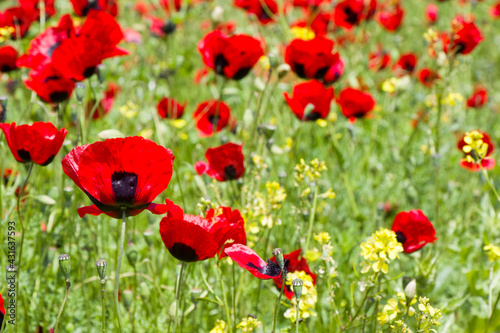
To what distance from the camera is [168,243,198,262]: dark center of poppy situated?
0.99 metres

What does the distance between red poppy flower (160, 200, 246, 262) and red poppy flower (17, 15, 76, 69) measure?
86 cm

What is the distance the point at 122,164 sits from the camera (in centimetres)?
94

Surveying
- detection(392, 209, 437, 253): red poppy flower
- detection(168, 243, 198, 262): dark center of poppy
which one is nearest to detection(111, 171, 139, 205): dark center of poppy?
detection(168, 243, 198, 262): dark center of poppy

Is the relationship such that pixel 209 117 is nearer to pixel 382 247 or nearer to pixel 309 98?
pixel 309 98

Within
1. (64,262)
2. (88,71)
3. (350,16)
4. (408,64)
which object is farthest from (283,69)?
(408,64)

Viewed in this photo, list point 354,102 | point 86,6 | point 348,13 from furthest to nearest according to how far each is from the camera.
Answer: point 348,13, point 354,102, point 86,6

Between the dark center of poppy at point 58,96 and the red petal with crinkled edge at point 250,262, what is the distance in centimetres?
87

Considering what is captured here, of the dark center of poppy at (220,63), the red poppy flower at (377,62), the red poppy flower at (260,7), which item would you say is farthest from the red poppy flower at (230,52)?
the red poppy flower at (377,62)

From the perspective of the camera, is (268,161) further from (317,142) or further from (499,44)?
(499,44)

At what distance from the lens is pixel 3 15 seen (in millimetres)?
2162

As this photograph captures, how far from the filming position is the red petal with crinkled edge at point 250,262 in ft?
3.27

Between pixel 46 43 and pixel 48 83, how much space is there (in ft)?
0.59

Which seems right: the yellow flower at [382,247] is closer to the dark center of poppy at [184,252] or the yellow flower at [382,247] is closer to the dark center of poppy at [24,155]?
the dark center of poppy at [184,252]

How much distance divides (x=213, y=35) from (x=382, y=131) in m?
1.72
